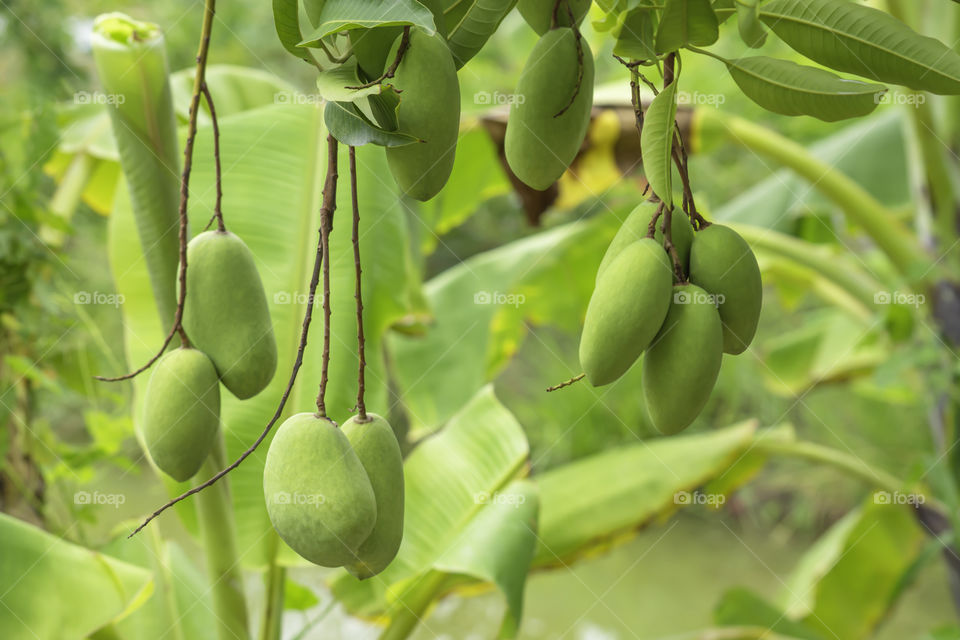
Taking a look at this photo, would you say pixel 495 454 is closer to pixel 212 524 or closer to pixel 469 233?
pixel 212 524

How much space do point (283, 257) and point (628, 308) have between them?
493mm

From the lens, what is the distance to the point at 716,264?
0.21 metres

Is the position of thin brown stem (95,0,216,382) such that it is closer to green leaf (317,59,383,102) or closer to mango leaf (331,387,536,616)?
green leaf (317,59,383,102)

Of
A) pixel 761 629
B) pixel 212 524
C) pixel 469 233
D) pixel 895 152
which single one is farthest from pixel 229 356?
pixel 469 233

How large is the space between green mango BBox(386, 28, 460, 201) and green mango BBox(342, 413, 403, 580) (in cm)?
7

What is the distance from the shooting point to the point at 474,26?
0.21 meters

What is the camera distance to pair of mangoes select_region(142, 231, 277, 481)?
0.73 feet
